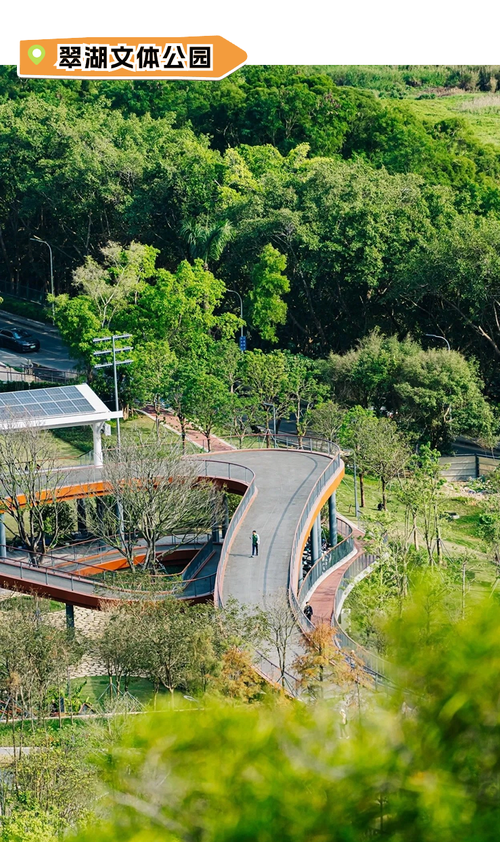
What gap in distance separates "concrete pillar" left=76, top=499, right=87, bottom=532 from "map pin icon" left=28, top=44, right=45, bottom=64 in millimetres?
16262

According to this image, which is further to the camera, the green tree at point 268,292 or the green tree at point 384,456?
the green tree at point 268,292

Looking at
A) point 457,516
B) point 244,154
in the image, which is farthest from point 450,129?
point 457,516

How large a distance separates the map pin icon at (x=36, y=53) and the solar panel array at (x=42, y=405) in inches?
511

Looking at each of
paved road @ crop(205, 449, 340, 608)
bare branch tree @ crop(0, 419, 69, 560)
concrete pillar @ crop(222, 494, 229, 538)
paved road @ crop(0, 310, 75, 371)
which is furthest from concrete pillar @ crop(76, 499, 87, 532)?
paved road @ crop(0, 310, 75, 371)

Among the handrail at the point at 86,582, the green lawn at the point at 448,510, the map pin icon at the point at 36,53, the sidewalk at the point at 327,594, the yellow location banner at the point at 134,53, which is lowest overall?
the green lawn at the point at 448,510

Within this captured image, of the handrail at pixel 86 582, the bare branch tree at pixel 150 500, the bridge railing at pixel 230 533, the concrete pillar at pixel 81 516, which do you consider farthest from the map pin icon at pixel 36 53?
the handrail at pixel 86 582

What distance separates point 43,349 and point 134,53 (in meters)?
36.2

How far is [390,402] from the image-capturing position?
197 feet

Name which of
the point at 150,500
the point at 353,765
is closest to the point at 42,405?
the point at 150,500

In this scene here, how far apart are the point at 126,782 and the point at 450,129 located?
8601cm

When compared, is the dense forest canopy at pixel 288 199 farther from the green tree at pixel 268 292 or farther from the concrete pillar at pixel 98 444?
the concrete pillar at pixel 98 444

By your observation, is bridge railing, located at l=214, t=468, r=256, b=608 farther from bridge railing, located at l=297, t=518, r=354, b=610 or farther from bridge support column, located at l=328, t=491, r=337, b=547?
bridge support column, located at l=328, t=491, r=337, b=547

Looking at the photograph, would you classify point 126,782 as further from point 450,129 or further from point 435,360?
point 450,129

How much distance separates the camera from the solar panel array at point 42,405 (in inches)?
1843
